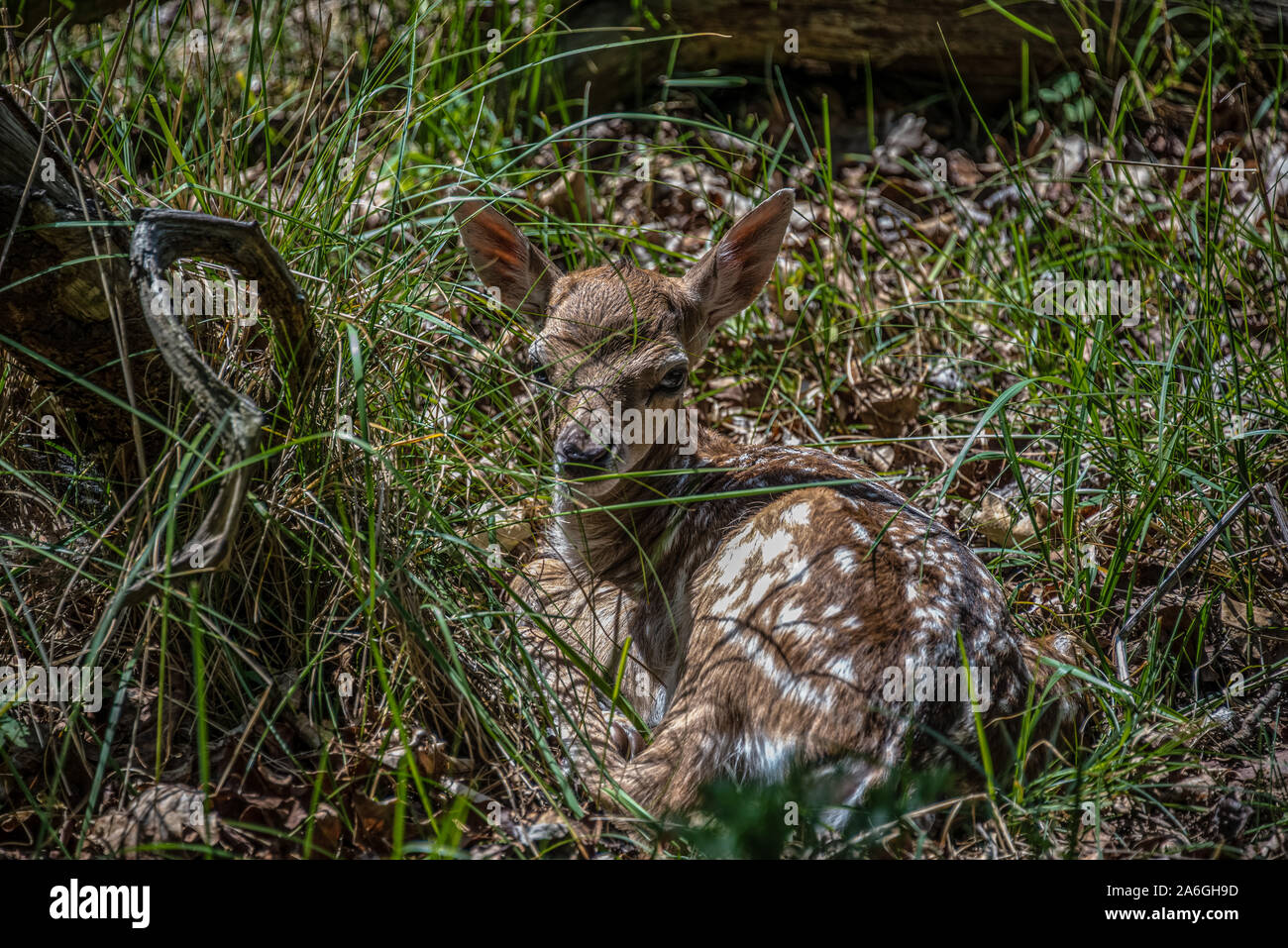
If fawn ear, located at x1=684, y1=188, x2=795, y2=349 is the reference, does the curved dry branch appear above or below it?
below

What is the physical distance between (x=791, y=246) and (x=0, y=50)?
3579 mm

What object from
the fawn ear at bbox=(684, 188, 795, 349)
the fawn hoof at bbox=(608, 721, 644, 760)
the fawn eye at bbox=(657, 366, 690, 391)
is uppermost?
the fawn ear at bbox=(684, 188, 795, 349)

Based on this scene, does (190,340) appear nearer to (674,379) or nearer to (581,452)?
(581,452)

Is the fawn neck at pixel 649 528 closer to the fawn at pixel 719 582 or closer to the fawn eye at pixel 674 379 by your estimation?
the fawn at pixel 719 582

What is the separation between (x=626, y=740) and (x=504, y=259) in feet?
5.67

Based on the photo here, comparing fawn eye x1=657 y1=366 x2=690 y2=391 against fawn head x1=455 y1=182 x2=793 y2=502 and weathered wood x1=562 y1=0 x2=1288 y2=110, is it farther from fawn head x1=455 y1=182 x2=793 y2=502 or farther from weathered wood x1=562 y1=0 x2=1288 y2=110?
weathered wood x1=562 y1=0 x2=1288 y2=110

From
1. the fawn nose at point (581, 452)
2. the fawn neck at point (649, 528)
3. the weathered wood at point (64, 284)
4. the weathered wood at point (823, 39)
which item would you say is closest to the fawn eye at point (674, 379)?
the fawn neck at point (649, 528)

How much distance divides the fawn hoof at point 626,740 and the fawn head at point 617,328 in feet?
2.52

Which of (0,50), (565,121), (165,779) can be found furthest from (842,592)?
(0,50)

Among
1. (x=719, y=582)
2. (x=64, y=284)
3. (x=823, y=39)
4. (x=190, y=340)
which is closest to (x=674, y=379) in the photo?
(x=719, y=582)

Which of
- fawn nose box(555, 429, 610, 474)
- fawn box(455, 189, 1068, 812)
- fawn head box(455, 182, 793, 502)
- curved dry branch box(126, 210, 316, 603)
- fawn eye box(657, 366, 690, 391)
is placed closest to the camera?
curved dry branch box(126, 210, 316, 603)

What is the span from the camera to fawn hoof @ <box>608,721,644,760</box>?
3549 millimetres

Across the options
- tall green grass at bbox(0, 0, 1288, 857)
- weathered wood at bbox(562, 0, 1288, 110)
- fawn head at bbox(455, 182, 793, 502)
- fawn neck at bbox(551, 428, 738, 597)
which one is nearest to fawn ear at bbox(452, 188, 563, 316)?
fawn head at bbox(455, 182, 793, 502)
